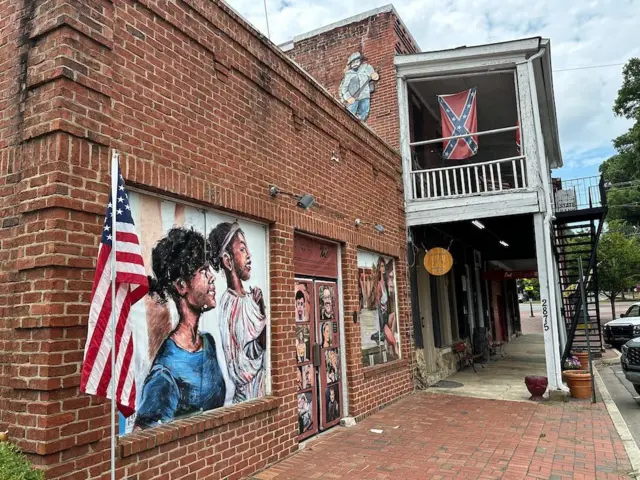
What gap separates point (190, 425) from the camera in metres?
4.42

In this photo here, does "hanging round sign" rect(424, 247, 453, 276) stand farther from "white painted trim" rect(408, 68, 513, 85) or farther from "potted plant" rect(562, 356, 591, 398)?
"white painted trim" rect(408, 68, 513, 85)

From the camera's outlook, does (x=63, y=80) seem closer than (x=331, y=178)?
Yes

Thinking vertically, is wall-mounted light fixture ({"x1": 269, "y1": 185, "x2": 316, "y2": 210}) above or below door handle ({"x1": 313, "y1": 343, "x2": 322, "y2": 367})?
above

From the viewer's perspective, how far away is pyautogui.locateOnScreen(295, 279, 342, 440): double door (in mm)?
6559

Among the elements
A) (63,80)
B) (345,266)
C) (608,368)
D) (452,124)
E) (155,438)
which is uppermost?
(452,124)

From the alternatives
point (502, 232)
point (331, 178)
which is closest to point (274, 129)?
point (331, 178)

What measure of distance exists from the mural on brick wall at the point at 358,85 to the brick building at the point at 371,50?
0.11 metres

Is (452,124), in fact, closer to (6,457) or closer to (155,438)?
(155,438)

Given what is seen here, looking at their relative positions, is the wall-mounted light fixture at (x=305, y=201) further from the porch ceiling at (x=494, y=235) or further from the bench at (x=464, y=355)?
the bench at (x=464, y=355)

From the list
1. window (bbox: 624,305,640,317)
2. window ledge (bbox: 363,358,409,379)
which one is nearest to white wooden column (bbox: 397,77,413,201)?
window ledge (bbox: 363,358,409,379)

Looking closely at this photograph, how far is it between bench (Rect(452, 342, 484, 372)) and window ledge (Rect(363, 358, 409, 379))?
13.5 ft

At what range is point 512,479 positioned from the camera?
5.05 metres

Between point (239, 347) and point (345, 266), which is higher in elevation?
point (345, 266)

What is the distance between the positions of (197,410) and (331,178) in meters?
4.22
